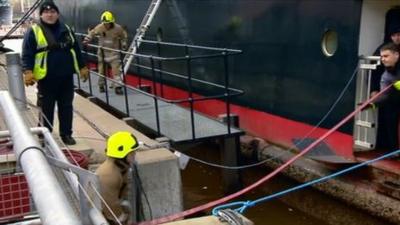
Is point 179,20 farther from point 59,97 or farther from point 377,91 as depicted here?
point 377,91

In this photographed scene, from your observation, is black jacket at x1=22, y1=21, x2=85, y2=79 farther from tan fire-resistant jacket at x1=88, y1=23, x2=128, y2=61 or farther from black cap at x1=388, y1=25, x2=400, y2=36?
tan fire-resistant jacket at x1=88, y1=23, x2=128, y2=61

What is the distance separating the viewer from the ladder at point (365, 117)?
6.57m

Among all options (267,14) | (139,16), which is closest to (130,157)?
(267,14)

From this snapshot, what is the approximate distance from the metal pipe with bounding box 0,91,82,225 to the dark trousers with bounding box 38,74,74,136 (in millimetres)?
4178

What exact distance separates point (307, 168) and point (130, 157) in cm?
319

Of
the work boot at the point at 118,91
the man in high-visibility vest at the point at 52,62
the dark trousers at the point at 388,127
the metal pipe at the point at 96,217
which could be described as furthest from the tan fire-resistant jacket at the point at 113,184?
the work boot at the point at 118,91

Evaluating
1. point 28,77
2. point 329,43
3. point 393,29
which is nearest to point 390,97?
point 393,29

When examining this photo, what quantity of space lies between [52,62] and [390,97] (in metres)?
3.62

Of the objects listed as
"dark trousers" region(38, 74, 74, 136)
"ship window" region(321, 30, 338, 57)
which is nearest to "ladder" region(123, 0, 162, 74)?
"dark trousers" region(38, 74, 74, 136)

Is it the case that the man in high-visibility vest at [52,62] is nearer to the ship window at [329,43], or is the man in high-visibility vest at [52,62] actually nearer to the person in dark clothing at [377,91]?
the ship window at [329,43]

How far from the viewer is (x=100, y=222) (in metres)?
1.96

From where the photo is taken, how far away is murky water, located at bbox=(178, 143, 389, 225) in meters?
6.89

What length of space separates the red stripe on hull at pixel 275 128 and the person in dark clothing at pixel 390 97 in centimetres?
53

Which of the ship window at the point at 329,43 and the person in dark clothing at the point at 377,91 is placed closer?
the person in dark clothing at the point at 377,91
